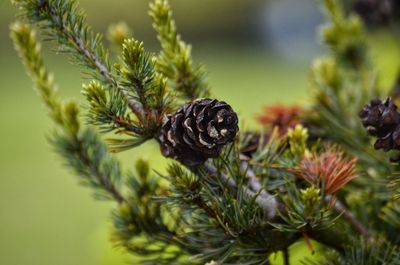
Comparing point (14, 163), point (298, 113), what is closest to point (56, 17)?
point (298, 113)

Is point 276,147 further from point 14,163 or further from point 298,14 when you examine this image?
point 298,14

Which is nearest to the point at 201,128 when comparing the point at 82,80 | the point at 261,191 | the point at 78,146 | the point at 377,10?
the point at 261,191

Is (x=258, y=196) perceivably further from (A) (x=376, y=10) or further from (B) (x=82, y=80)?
(B) (x=82, y=80)

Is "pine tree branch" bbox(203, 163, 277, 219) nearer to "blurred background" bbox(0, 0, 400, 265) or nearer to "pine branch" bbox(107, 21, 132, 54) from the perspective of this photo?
"blurred background" bbox(0, 0, 400, 265)

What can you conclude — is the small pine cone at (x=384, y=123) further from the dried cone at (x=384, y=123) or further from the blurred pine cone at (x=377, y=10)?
the blurred pine cone at (x=377, y=10)

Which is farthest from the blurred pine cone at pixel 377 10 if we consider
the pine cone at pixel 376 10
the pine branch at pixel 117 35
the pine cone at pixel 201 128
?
the pine cone at pixel 201 128

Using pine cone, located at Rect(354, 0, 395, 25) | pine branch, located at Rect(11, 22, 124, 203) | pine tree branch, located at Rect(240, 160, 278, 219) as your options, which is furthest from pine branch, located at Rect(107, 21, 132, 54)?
pine cone, located at Rect(354, 0, 395, 25)
